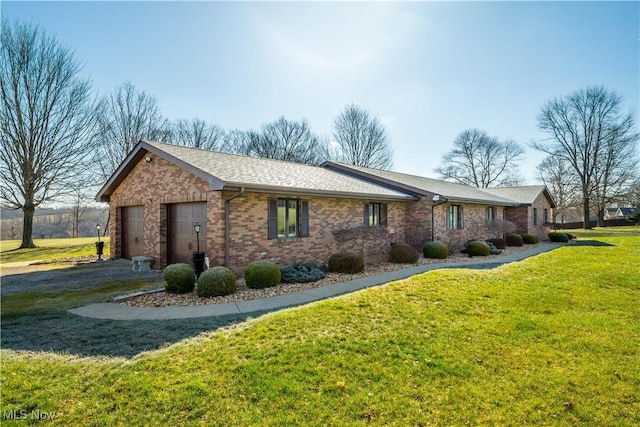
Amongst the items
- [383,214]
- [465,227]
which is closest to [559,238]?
[465,227]

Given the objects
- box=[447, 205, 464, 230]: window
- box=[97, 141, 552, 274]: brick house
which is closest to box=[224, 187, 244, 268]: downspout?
box=[97, 141, 552, 274]: brick house

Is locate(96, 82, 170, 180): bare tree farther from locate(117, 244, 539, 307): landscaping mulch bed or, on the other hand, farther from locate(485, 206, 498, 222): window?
locate(485, 206, 498, 222): window

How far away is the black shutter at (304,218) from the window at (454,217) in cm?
890

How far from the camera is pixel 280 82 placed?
549 inches

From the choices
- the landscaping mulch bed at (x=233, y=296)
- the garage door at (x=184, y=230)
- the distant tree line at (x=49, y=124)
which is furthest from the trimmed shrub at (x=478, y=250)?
the distant tree line at (x=49, y=124)

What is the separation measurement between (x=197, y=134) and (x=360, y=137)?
18.4 m

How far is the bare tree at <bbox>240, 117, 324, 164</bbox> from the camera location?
3703 centimetres

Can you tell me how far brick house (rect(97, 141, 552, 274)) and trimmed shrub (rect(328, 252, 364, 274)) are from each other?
91 centimetres

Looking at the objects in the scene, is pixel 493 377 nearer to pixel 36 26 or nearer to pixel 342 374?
pixel 342 374

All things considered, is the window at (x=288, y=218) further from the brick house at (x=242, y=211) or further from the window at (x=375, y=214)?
the window at (x=375, y=214)

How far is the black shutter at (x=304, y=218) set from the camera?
34.9ft

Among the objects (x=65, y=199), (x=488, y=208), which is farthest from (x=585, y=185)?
(x=65, y=199)

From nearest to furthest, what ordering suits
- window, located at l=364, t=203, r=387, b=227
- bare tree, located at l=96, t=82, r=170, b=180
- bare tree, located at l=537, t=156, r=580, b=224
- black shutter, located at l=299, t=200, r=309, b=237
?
1. black shutter, located at l=299, t=200, r=309, b=237
2. window, located at l=364, t=203, r=387, b=227
3. bare tree, located at l=96, t=82, r=170, b=180
4. bare tree, located at l=537, t=156, r=580, b=224

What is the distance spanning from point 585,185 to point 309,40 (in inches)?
1567
